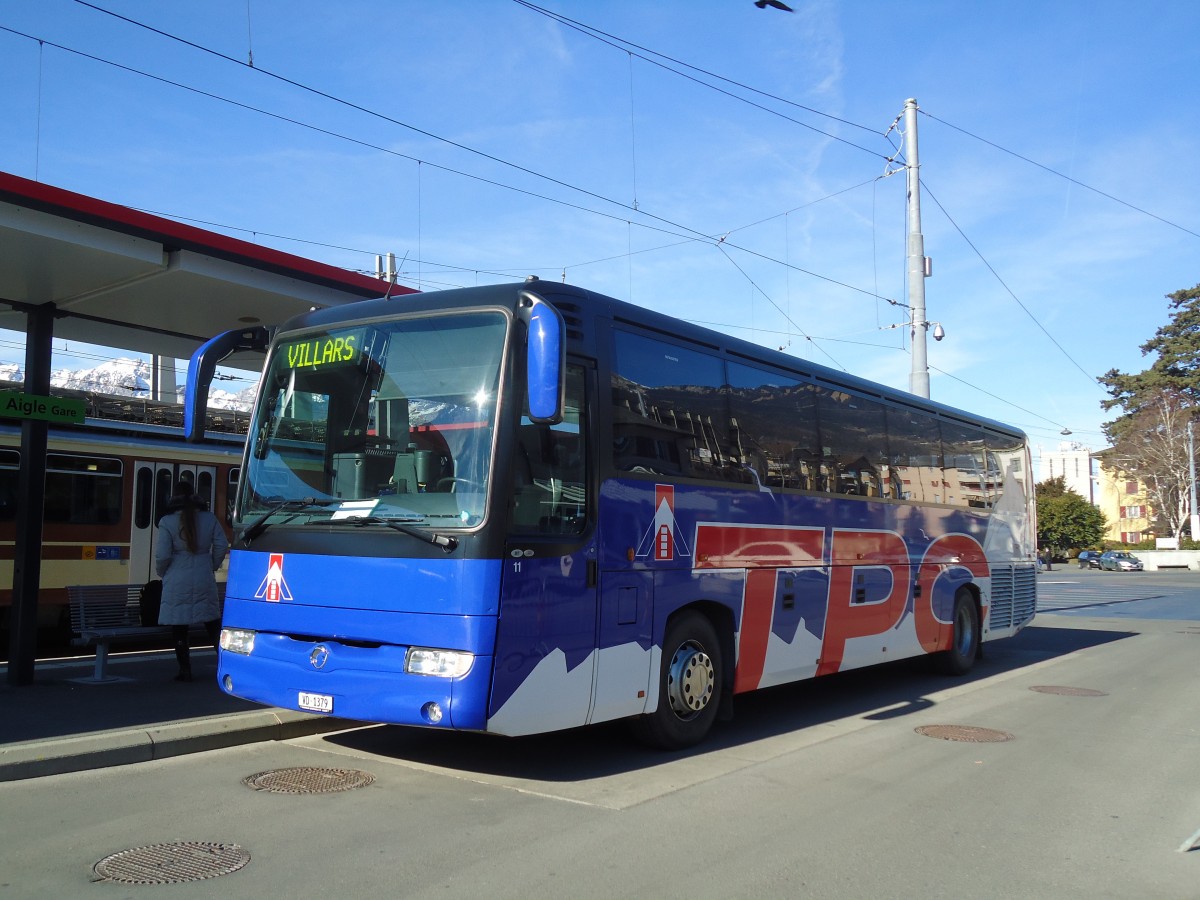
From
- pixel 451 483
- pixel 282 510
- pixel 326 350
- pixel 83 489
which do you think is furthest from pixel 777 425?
pixel 83 489

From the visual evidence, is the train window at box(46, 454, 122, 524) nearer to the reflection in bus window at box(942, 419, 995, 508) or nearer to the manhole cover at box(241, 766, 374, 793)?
the manhole cover at box(241, 766, 374, 793)

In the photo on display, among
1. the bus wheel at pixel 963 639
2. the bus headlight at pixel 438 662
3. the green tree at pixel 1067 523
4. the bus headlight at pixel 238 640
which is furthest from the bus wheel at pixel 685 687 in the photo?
the green tree at pixel 1067 523

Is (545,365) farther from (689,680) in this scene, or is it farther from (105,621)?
(105,621)

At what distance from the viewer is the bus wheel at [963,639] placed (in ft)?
44.0

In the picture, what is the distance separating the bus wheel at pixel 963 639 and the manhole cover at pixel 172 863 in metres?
10.4

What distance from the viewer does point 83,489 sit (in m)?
14.0

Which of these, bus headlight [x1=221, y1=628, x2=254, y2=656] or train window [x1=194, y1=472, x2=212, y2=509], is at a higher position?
train window [x1=194, y1=472, x2=212, y2=509]

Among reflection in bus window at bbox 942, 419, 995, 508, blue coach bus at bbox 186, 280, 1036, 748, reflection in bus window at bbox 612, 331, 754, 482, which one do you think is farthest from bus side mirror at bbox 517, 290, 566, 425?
reflection in bus window at bbox 942, 419, 995, 508

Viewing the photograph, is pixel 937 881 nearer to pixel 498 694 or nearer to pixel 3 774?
pixel 498 694

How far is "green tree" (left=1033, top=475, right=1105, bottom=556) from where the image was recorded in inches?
2830

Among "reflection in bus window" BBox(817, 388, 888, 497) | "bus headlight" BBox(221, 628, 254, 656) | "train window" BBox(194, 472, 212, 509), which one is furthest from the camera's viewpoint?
"train window" BBox(194, 472, 212, 509)

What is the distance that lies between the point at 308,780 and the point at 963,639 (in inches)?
386

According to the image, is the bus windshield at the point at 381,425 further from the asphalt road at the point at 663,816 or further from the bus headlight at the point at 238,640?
the asphalt road at the point at 663,816

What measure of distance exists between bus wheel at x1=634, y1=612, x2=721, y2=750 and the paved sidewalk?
9.30 ft
